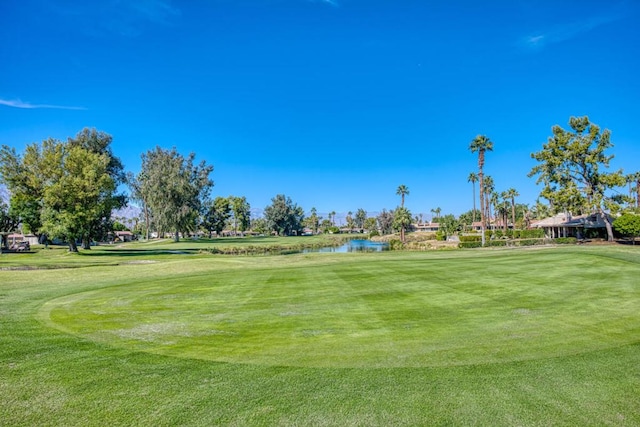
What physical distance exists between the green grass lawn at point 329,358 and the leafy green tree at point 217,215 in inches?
4258

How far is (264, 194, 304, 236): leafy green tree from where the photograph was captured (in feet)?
414

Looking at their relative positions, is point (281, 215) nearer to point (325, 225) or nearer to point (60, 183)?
point (325, 225)

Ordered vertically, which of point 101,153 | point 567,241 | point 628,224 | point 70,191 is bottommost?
point 567,241

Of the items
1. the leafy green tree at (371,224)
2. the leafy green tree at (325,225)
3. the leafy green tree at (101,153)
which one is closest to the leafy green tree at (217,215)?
the leafy green tree at (101,153)

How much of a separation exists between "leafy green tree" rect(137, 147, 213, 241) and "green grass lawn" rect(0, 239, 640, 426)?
177ft

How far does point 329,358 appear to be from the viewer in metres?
6.72

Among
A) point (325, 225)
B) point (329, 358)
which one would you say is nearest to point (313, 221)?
point (325, 225)

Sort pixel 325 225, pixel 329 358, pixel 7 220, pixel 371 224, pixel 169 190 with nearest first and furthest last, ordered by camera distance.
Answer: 1. pixel 329 358
2. pixel 169 190
3. pixel 7 220
4. pixel 371 224
5. pixel 325 225

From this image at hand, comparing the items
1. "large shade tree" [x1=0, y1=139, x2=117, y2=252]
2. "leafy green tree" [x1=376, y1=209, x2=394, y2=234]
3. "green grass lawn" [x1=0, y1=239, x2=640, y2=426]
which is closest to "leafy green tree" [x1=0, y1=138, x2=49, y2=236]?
"large shade tree" [x1=0, y1=139, x2=117, y2=252]

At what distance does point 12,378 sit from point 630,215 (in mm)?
59615

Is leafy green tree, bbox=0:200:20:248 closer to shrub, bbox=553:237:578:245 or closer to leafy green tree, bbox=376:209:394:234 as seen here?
shrub, bbox=553:237:578:245

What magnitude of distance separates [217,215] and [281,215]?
2128cm

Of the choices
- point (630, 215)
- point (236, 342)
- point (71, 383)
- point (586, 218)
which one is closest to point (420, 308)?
point (236, 342)

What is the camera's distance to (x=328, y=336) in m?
8.13
